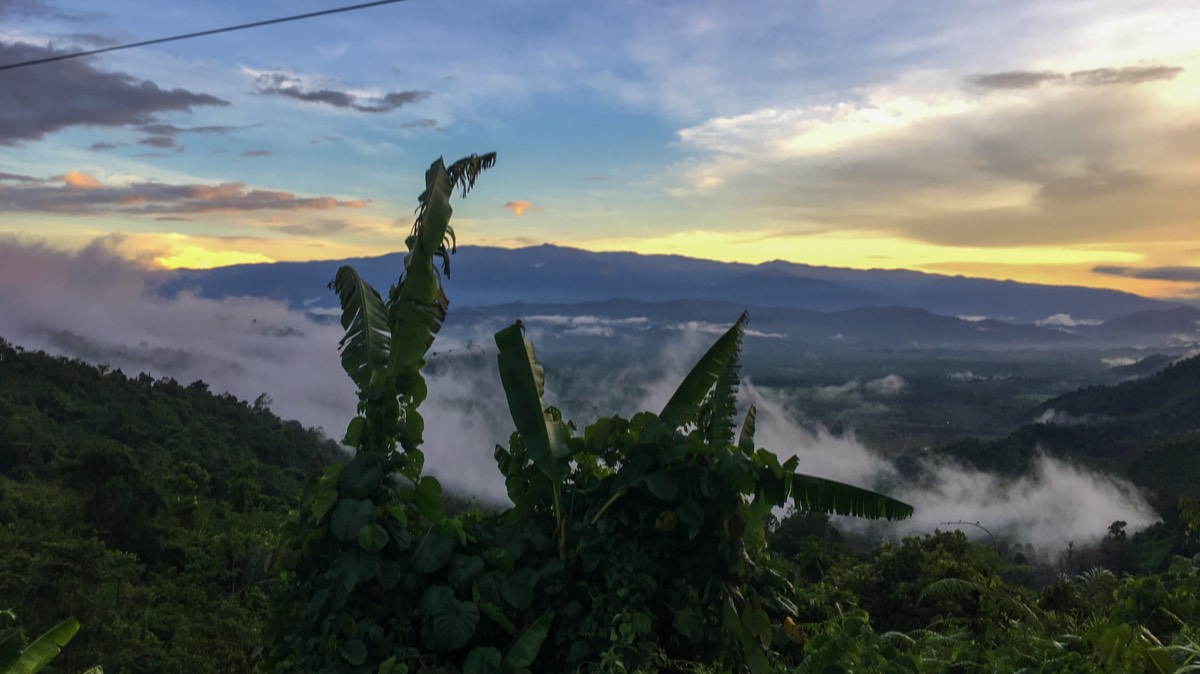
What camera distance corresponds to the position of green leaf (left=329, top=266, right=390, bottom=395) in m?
6.22

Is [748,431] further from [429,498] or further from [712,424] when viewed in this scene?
[429,498]

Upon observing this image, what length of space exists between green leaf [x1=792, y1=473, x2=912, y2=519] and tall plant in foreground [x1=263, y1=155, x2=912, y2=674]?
0.4 inches

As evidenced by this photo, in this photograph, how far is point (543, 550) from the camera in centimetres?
571

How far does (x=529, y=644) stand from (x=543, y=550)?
2.22 ft

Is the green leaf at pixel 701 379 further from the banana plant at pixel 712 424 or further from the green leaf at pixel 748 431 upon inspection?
the green leaf at pixel 748 431

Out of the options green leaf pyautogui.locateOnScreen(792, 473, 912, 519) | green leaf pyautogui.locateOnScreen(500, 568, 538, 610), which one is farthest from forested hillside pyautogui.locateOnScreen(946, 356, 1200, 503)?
green leaf pyautogui.locateOnScreen(500, 568, 538, 610)

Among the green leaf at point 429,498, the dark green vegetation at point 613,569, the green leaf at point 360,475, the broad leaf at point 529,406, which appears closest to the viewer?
the dark green vegetation at point 613,569

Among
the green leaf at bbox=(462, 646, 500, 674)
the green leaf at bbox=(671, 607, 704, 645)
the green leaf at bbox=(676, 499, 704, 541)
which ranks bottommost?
the green leaf at bbox=(462, 646, 500, 674)

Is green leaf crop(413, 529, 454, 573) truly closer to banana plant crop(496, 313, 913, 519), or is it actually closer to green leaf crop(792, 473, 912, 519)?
banana plant crop(496, 313, 913, 519)

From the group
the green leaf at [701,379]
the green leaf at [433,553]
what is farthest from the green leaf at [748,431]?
the green leaf at [433,553]

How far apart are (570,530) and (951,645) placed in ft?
7.49

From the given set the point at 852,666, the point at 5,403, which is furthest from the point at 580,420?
the point at 5,403

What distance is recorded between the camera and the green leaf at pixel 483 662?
515 cm

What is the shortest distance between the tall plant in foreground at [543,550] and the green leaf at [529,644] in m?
0.01
